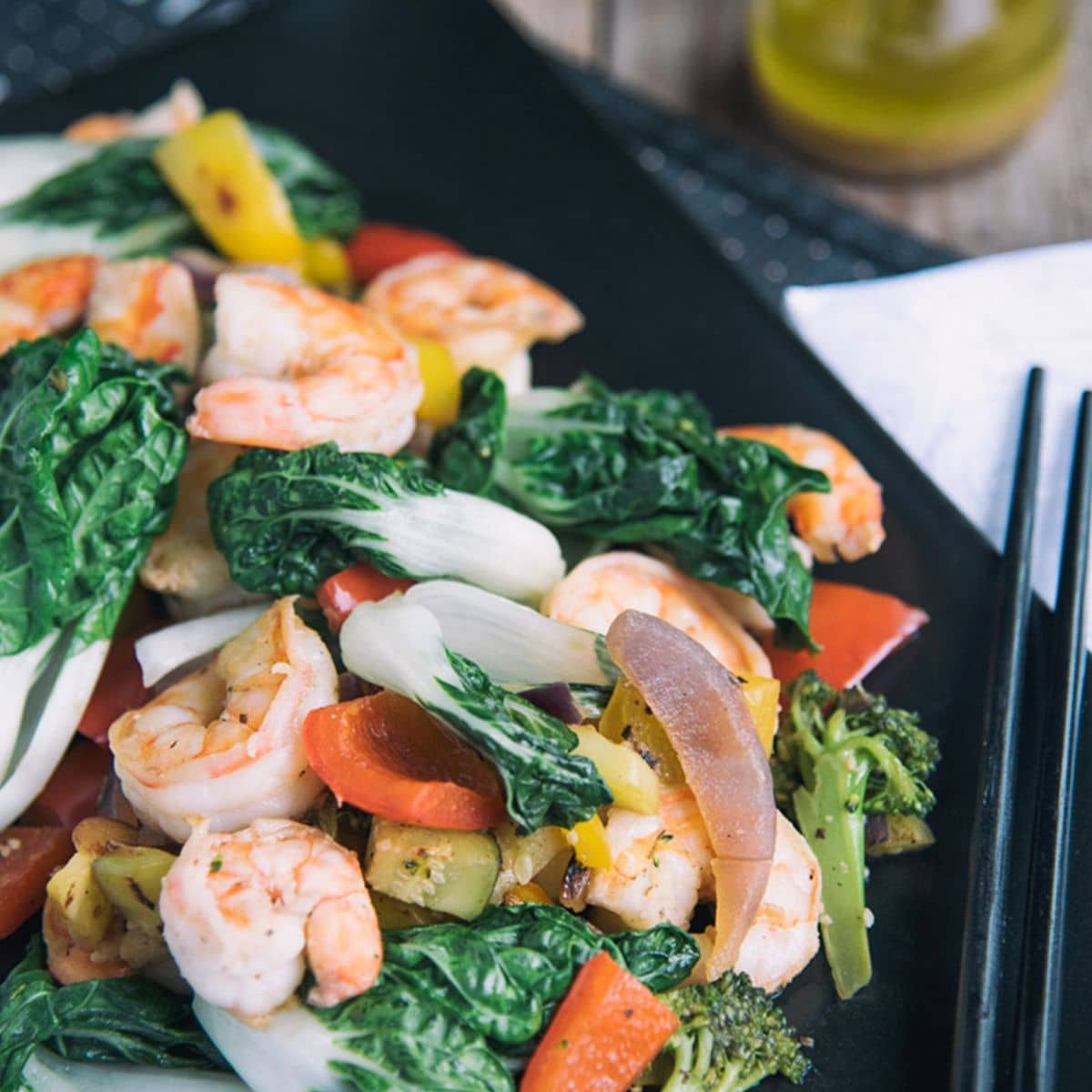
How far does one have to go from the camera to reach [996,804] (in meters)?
3.01

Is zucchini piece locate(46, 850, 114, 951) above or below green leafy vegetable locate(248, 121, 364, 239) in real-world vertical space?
below

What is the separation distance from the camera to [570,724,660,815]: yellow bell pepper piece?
2.81m

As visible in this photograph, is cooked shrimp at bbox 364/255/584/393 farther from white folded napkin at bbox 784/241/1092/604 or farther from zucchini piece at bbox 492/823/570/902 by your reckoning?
zucchini piece at bbox 492/823/570/902

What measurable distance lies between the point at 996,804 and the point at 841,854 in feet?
1.10

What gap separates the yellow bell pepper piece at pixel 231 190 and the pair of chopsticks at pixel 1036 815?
2.29 metres

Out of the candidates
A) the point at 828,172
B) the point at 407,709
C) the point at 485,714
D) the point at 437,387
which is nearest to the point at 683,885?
the point at 485,714

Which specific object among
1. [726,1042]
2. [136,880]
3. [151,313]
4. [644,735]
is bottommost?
[726,1042]

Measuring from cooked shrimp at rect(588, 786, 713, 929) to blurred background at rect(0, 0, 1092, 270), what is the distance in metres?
2.50

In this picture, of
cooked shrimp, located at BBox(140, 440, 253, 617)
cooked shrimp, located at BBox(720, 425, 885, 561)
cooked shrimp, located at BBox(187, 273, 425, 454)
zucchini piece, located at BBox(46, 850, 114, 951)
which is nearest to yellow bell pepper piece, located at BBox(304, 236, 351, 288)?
cooked shrimp, located at BBox(187, 273, 425, 454)

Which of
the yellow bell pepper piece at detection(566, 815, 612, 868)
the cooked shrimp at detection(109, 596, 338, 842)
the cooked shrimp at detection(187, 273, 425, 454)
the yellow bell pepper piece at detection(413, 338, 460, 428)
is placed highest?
the cooked shrimp at detection(187, 273, 425, 454)

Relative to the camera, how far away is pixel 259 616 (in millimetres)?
3186

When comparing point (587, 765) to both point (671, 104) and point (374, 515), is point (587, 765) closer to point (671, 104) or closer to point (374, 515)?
point (374, 515)

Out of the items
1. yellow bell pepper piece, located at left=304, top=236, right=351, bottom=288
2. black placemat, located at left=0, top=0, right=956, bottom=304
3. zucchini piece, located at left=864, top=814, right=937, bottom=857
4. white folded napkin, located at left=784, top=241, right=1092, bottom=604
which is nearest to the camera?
zucchini piece, located at left=864, top=814, right=937, bottom=857

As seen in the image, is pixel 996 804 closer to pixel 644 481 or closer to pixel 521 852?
pixel 521 852
